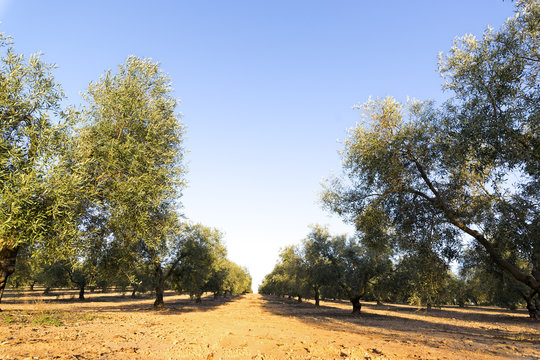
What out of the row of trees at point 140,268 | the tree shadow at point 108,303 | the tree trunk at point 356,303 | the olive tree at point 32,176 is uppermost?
the olive tree at point 32,176

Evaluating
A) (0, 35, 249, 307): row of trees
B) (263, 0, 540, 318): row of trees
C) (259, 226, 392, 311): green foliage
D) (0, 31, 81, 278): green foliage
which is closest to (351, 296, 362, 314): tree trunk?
(259, 226, 392, 311): green foliage

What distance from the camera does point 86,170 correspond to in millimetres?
14414

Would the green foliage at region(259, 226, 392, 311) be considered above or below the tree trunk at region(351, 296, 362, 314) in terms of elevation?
above

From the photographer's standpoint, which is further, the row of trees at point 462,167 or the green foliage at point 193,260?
the green foliage at point 193,260

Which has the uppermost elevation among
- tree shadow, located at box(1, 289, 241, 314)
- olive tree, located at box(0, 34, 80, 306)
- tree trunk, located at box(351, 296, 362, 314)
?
olive tree, located at box(0, 34, 80, 306)

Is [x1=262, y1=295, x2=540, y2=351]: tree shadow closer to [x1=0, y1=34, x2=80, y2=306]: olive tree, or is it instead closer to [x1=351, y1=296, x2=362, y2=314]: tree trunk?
[x1=351, y1=296, x2=362, y2=314]: tree trunk

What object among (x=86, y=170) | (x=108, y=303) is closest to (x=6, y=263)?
(x=86, y=170)

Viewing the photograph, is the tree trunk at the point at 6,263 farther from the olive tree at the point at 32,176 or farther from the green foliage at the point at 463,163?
the green foliage at the point at 463,163

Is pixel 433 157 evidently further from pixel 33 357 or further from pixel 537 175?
pixel 33 357

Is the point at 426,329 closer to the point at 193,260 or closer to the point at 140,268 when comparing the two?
the point at 140,268

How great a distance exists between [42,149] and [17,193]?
324 centimetres

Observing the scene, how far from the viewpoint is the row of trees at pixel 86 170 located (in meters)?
11.4

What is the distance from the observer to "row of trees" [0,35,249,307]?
1142cm

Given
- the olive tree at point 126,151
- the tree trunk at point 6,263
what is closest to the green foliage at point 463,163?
the olive tree at point 126,151
